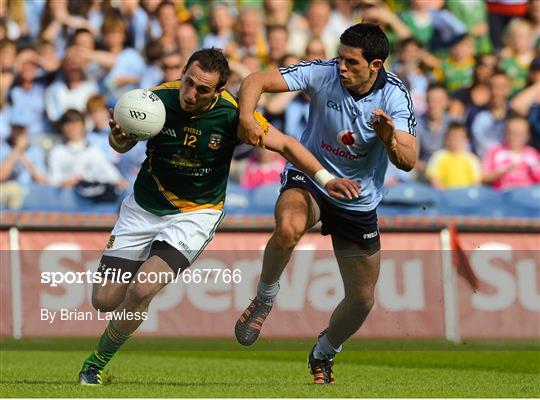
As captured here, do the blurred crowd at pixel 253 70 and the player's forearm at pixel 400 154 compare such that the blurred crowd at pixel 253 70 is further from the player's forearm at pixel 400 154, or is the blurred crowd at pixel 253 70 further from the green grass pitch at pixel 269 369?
the player's forearm at pixel 400 154

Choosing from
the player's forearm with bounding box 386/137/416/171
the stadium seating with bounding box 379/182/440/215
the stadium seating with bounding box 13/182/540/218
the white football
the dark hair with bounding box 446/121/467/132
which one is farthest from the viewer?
the dark hair with bounding box 446/121/467/132

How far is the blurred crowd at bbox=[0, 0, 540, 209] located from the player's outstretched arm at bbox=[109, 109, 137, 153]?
6.60 m

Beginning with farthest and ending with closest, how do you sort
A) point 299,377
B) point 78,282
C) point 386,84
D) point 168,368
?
point 78,282
point 168,368
point 299,377
point 386,84

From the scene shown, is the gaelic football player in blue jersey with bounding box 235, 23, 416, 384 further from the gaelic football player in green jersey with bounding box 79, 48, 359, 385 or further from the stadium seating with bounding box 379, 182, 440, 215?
the stadium seating with bounding box 379, 182, 440, 215

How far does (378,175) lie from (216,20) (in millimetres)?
9370

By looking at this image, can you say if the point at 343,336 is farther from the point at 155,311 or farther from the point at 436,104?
the point at 436,104

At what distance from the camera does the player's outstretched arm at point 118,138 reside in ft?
31.7

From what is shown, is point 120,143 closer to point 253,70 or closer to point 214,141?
point 214,141

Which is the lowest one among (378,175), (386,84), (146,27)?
(378,175)

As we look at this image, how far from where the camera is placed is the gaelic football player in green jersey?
32.1 ft

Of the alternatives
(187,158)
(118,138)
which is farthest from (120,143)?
(187,158)

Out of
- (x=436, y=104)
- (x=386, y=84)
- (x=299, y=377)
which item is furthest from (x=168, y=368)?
(x=436, y=104)

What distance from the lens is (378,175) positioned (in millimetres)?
10484

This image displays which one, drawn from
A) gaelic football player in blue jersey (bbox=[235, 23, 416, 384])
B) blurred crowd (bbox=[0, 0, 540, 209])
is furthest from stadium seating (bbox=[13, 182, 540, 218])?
gaelic football player in blue jersey (bbox=[235, 23, 416, 384])
